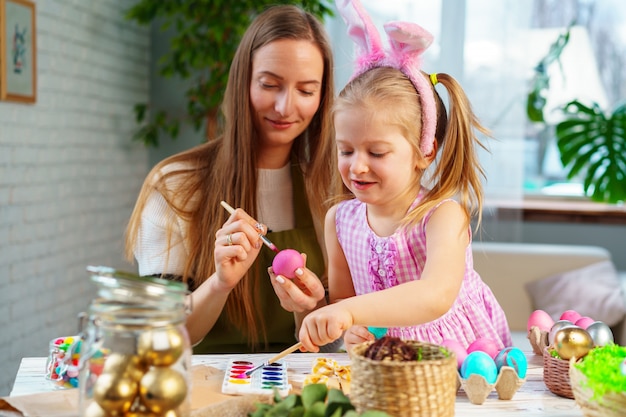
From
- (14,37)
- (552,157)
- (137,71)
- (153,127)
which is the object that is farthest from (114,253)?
(552,157)

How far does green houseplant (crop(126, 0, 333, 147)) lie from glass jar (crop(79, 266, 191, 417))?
292cm

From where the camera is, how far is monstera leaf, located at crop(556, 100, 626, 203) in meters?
4.02

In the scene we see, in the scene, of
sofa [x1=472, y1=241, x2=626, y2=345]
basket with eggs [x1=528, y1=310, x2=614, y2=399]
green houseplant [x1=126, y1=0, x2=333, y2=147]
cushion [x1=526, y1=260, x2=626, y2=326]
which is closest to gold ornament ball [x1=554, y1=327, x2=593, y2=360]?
basket with eggs [x1=528, y1=310, x2=614, y2=399]

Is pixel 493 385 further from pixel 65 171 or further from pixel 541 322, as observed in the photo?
pixel 65 171

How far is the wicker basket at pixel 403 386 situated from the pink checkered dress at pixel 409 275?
42 cm

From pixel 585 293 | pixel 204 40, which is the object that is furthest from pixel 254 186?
pixel 204 40

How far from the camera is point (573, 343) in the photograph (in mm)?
1228

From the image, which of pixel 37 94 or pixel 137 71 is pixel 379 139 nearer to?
pixel 37 94

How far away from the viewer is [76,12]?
359 cm

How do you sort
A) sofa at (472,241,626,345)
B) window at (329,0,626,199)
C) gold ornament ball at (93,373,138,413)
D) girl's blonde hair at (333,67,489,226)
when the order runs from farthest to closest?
1. window at (329,0,626,199)
2. sofa at (472,241,626,345)
3. girl's blonde hair at (333,67,489,226)
4. gold ornament ball at (93,373,138,413)

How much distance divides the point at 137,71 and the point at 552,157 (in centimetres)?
258

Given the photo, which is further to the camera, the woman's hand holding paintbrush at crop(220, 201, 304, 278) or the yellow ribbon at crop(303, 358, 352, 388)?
the woman's hand holding paintbrush at crop(220, 201, 304, 278)

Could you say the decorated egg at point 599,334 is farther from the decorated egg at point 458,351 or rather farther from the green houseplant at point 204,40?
the green houseplant at point 204,40

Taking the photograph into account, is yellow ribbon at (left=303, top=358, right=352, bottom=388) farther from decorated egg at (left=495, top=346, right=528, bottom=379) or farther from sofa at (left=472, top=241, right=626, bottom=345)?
sofa at (left=472, top=241, right=626, bottom=345)
